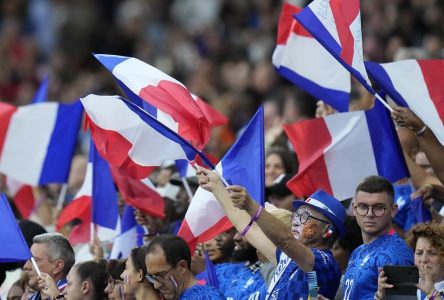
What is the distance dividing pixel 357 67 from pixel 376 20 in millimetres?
6812

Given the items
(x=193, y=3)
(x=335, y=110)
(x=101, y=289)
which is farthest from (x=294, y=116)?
(x=193, y=3)

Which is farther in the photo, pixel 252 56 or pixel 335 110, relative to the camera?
pixel 252 56

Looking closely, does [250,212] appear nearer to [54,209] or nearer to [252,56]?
[54,209]

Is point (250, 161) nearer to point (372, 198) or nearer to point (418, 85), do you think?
point (372, 198)

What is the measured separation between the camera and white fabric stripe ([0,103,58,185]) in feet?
41.3

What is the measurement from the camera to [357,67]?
906 centimetres

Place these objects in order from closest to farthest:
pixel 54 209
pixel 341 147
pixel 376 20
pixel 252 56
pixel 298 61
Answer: pixel 341 147
pixel 298 61
pixel 54 209
pixel 376 20
pixel 252 56

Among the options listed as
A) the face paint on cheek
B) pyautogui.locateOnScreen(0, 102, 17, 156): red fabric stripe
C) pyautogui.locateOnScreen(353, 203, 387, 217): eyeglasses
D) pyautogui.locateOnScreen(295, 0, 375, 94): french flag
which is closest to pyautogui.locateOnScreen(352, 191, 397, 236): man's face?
pyautogui.locateOnScreen(353, 203, 387, 217): eyeglasses

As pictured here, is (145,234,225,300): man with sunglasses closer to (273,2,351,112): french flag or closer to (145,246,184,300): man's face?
(145,246,184,300): man's face

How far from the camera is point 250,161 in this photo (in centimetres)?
908

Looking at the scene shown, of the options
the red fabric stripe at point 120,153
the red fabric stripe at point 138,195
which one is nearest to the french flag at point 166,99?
the red fabric stripe at point 120,153

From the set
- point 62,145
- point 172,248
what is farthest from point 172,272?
point 62,145

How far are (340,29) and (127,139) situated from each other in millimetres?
1642

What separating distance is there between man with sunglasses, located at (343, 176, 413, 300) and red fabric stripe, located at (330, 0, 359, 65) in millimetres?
856
